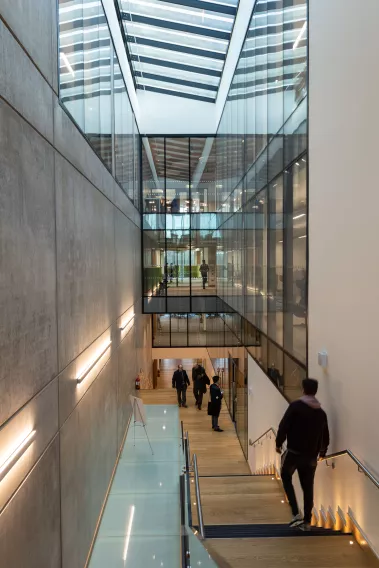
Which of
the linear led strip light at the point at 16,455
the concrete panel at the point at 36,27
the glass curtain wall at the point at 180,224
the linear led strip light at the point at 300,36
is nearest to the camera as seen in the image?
the linear led strip light at the point at 16,455

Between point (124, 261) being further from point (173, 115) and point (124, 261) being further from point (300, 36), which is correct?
point (173, 115)

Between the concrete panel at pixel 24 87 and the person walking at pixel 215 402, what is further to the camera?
the person walking at pixel 215 402

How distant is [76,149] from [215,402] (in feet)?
34.7

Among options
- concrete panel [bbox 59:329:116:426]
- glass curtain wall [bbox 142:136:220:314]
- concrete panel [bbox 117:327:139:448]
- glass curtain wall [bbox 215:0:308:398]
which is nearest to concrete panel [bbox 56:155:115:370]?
concrete panel [bbox 59:329:116:426]

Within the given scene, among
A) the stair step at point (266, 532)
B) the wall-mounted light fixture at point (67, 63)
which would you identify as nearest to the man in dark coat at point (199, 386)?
the stair step at point (266, 532)

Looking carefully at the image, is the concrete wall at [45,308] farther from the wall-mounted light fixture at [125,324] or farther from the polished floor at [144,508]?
the wall-mounted light fixture at [125,324]

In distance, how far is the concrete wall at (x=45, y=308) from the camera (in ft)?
11.5

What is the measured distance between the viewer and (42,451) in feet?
14.1

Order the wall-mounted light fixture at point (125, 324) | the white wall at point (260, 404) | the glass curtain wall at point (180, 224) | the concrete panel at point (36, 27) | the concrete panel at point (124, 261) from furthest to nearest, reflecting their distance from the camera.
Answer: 1. the glass curtain wall at point (180, 224)
2. the wall-mounted light fixture at point (125, 324)
3. the concrete panel at point (124, 261)
4. the white wall at point (260, 404)
5. the concrete panel at point (36, 27)

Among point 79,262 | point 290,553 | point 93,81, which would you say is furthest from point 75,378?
point 93,81

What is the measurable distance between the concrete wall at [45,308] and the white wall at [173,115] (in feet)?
40.6

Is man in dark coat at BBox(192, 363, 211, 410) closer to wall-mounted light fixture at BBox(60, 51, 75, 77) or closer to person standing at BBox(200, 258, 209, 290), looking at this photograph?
person standing at BBox(200, 258, 209, 290)

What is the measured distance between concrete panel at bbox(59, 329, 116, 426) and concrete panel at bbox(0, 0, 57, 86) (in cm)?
Result: 340

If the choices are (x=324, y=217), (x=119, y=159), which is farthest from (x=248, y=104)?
(x=324, y=217)
